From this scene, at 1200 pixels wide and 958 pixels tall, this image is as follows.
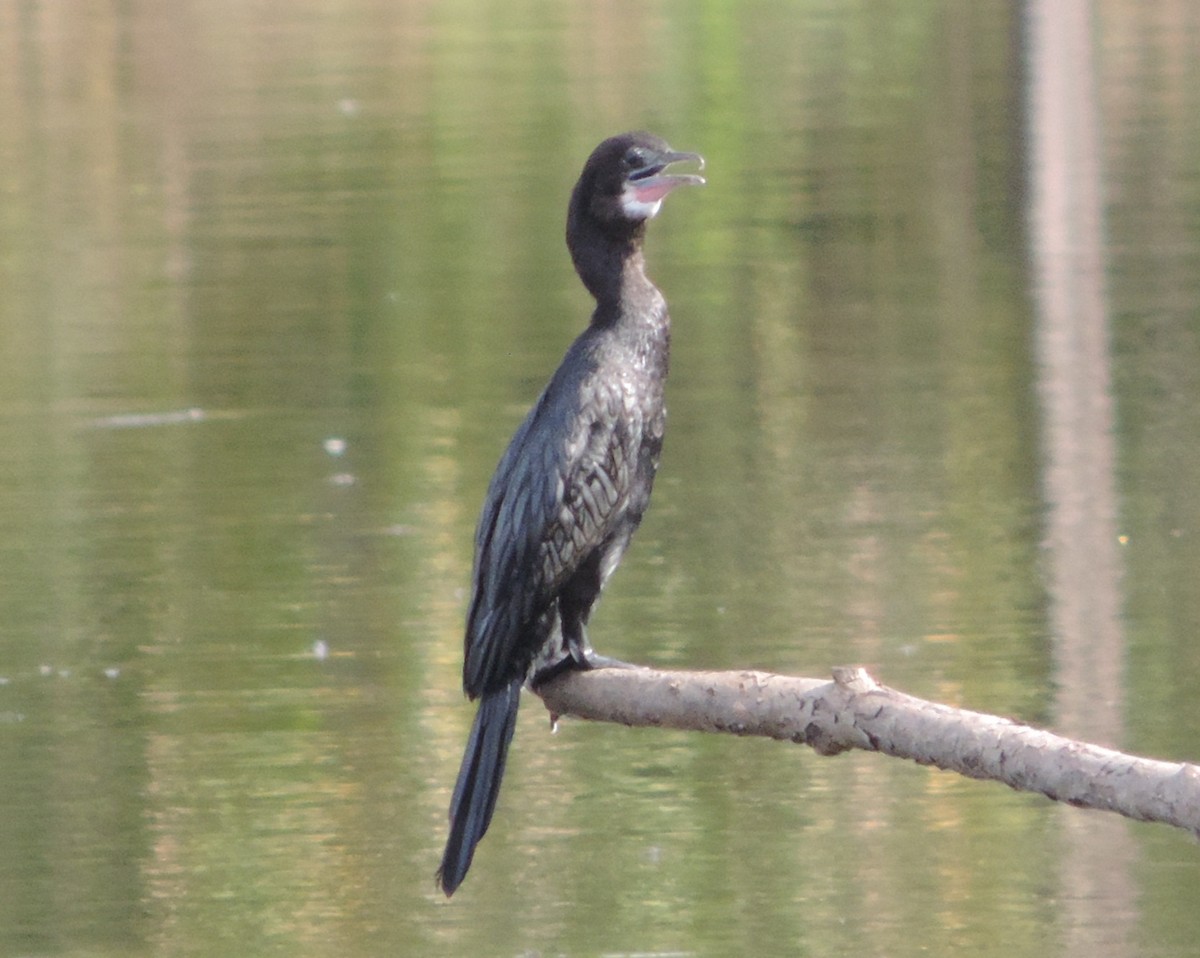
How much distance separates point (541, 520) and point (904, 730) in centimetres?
98

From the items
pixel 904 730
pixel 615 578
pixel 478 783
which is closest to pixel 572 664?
pixel 478 783

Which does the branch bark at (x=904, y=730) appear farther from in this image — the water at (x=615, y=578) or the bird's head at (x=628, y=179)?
the water at (x=615, y=578)

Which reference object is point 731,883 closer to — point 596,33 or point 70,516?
point 70,516

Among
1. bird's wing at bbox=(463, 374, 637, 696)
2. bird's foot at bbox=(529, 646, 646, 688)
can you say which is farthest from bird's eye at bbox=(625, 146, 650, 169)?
bird's foot at bbox=(529, 646, 646, 688)

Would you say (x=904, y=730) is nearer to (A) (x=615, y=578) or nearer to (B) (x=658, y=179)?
(B) (x=658, y=179)

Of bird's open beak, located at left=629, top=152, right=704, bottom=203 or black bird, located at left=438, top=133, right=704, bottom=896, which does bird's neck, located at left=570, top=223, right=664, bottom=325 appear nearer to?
black bird, located at left=438, top=133, right=704, bottom=896

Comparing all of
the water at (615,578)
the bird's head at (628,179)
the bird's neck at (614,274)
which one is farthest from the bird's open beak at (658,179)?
the water at (615,578)

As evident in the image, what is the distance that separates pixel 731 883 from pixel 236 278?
769cm

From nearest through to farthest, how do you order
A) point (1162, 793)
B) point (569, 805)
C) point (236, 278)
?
point (1162, 793) → point (569, 805) → point (236, 278)

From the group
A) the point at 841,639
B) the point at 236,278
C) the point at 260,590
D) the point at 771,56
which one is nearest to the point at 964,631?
the point at 841,639

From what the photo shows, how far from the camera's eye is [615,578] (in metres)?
7.48

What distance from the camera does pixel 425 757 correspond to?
6.26 meters

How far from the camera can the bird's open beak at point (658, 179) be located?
4.23 metres

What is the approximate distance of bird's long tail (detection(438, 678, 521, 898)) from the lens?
12.3 feet
